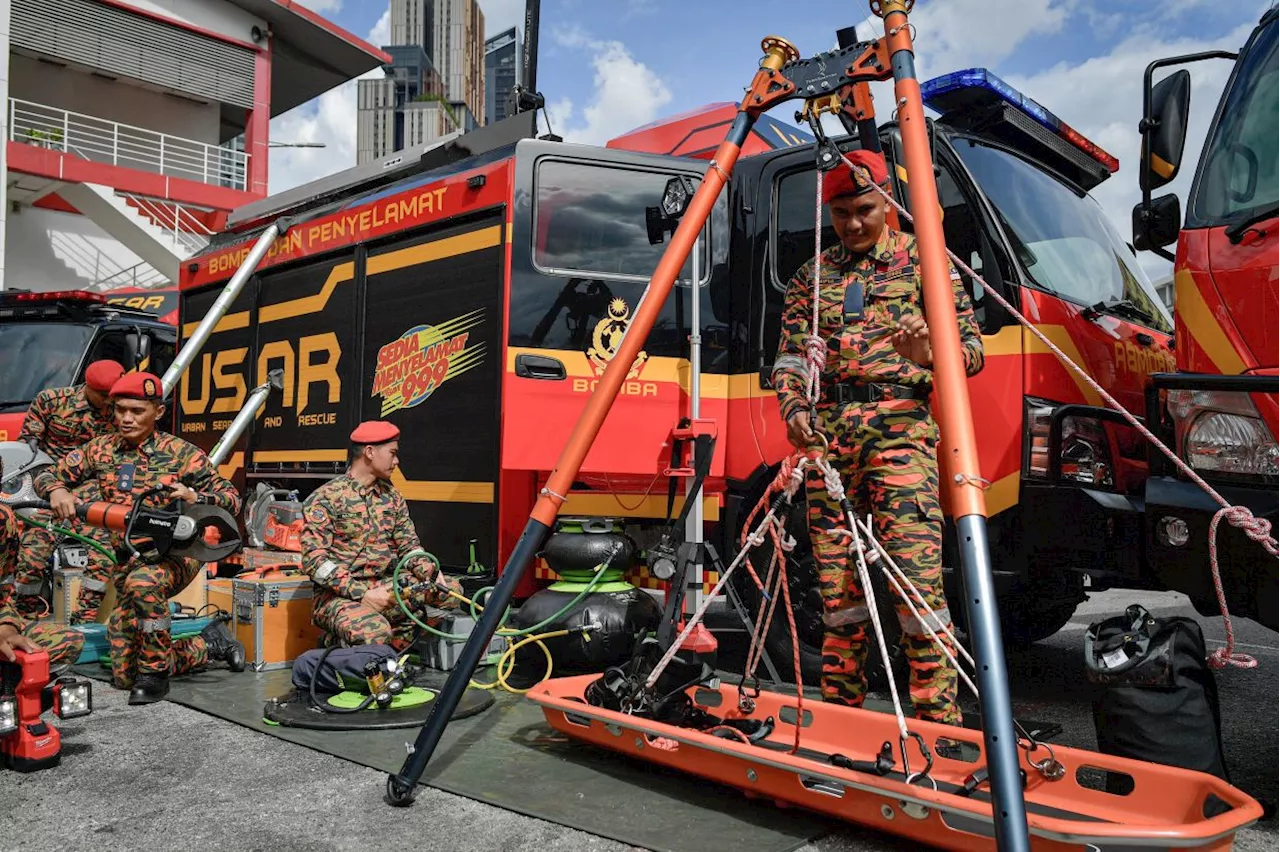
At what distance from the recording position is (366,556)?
526 centimetres

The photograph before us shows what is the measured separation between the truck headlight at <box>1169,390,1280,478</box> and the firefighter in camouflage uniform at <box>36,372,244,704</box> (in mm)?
4430

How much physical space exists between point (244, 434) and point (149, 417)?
2.12 metres

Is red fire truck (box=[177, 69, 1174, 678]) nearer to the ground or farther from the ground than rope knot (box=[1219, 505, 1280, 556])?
farther from the ground

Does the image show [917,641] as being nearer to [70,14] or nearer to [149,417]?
[149,417]

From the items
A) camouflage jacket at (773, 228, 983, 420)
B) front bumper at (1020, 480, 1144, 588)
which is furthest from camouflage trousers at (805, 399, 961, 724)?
front bumper at (1020, 480, 1144, 588)

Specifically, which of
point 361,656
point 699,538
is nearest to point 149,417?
point 361,656

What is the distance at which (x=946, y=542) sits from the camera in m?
4.41

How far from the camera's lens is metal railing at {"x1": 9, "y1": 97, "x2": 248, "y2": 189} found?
65.3 feet

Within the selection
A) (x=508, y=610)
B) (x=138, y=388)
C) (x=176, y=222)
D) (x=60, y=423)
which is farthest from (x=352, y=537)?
(x=176, y=222)

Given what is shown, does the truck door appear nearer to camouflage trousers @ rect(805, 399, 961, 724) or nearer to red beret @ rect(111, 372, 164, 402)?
camouflage trousers @ rect(805, 399, 961, 724)

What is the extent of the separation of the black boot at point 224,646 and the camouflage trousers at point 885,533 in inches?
137

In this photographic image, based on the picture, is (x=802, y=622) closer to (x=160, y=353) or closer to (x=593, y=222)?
(x=593, y=222)

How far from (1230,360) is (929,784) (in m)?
1.60

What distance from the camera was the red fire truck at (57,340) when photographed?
31.3ft
